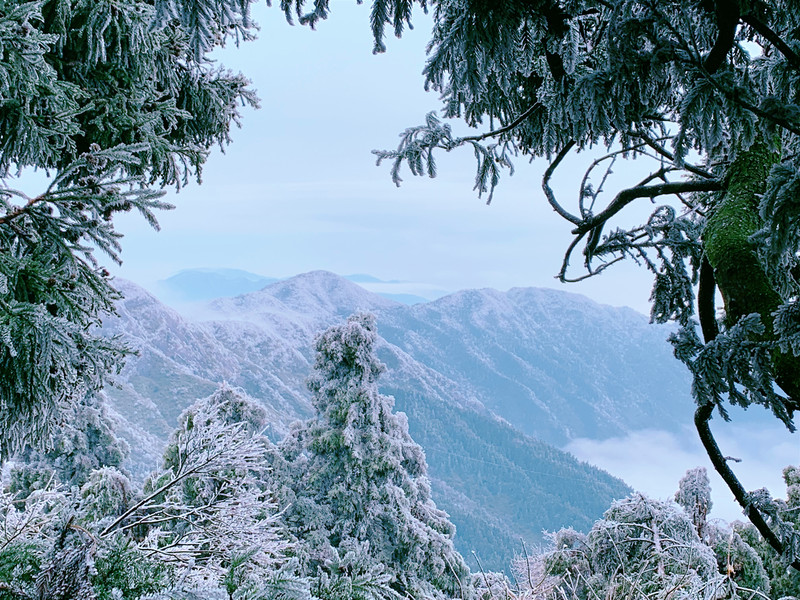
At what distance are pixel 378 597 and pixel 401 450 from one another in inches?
305

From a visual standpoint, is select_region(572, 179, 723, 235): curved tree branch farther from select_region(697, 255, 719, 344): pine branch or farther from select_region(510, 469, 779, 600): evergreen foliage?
select_region(510, 469, 779, 600): evergreen foliage

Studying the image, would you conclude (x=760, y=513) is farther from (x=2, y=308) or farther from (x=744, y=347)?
(x=2, y=308)

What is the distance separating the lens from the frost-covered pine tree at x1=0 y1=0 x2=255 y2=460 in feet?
10.1

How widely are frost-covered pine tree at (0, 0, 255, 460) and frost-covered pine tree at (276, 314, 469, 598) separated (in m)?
6.36

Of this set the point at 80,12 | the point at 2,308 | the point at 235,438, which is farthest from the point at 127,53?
the point at 235,438

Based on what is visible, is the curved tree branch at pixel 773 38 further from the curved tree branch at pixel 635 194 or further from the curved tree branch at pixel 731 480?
the curved tree branch at pixel 731 480

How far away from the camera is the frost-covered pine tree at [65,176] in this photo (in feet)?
10.1

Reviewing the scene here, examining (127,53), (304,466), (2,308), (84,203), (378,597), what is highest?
(127,53)

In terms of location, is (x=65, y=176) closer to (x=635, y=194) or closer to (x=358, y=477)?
(x=635, y=194)

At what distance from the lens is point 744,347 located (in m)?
2.07

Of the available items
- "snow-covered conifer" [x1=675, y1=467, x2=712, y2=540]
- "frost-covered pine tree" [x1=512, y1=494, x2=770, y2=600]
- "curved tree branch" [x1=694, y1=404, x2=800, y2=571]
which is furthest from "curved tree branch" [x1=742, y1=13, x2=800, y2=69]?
"snow-covered conifer" [x1=675, y1=467, x2=712, y2=540]

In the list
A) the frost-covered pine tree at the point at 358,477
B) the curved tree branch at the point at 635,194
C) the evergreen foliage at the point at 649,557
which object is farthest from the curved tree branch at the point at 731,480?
the frost-covered pine tree at the point at 358,477

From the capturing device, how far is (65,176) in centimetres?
321

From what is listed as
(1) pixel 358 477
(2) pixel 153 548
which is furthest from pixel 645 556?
(1) pixel 358 477
